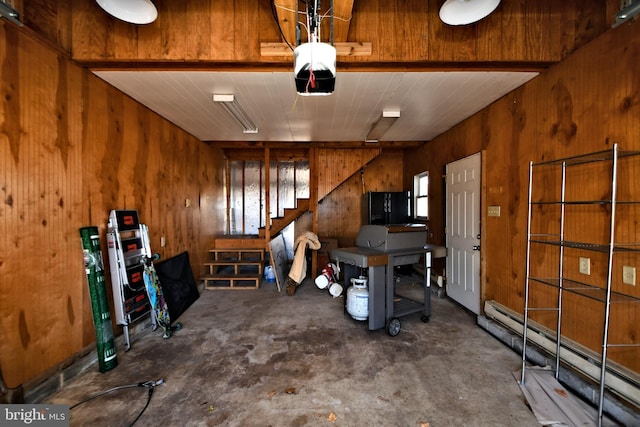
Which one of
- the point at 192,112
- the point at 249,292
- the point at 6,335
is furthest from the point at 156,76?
the point at 249,292

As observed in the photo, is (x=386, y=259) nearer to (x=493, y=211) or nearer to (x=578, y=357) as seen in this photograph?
(x=493, y=211)

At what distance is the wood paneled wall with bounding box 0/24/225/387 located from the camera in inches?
71.4

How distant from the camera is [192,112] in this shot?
3457 mm

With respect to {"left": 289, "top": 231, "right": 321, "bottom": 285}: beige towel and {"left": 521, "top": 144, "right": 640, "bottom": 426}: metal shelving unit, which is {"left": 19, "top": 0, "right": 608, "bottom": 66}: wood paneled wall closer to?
{"left": 521, "top": 144, "right": 640, "bottom": 426}: metal shelving unit

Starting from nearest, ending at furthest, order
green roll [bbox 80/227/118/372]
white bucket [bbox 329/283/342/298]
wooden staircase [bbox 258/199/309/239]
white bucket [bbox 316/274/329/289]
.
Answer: green roll [bbox 80/227/118/372], white bucket [bbox 329/283/342/298], white bucket [bbox 316/274/329/289], wooden staircase [bbox 258/199/309/239]

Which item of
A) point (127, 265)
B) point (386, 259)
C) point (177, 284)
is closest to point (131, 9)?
point (127, 265)

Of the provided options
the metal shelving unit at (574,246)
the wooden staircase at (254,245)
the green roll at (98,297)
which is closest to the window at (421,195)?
the wooden staircase at (254,245)

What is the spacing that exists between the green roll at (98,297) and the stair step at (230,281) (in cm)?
234

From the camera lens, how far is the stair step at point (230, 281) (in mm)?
4699

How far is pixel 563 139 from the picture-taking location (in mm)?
2236

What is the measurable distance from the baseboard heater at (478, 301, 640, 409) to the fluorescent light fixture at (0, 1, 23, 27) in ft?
14.8

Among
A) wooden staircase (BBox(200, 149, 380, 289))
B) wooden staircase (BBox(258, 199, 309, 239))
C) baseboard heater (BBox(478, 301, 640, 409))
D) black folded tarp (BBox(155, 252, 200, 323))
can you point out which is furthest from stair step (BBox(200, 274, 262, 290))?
baseboard heater (BBox(478, 301, 640, 409))

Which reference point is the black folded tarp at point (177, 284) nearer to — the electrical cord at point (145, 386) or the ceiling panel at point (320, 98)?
the electrical cord at point (145, 386)

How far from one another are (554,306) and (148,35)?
4131mm
